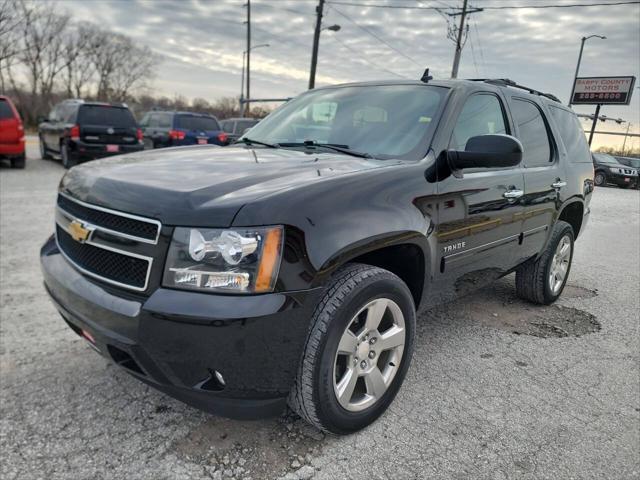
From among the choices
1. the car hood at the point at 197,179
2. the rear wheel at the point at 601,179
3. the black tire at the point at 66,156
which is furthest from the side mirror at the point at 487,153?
the rear wheel at the point at 601,179

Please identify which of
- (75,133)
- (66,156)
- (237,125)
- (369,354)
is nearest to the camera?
(369,354)

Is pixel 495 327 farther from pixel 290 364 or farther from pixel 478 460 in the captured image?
pixel 290 364

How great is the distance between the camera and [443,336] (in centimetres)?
356

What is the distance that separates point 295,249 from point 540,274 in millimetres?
3039

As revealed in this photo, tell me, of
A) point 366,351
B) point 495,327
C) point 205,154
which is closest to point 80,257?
point 205,154

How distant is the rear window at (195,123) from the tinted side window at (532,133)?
1222cm

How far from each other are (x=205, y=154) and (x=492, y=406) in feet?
7.27

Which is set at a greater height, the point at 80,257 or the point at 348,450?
the point at 80,257

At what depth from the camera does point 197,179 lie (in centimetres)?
212

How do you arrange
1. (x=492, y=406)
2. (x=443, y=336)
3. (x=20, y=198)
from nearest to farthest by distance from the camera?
(x=492, y=406), (x=443, y=336), (x=20, y=198)

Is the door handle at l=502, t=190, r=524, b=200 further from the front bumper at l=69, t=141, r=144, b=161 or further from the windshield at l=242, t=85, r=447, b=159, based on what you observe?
the front bumper at l=69, t=141, r=144, b=161

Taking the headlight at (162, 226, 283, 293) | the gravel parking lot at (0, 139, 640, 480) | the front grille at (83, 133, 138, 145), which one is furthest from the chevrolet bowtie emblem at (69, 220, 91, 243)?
the front grille at (83, 133, 138, 145)

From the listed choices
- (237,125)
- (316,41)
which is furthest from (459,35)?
(237,125)

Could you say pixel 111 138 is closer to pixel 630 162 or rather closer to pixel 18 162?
pixel 18 162
